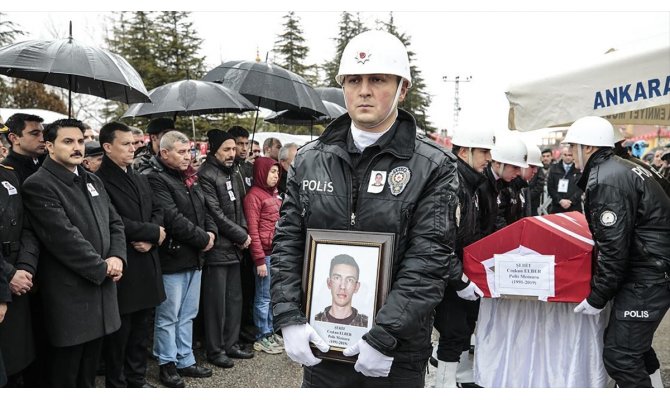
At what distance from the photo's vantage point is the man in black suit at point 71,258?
3.70 metres

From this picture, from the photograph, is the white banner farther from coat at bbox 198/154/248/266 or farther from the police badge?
coat at bbox 198/154/248/266

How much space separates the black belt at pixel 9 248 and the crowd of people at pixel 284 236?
0.02 m

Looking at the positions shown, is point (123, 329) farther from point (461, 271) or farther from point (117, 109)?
point (117, 109)

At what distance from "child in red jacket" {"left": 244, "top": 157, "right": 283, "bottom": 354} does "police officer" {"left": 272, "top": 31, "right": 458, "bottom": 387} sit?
3.53 m

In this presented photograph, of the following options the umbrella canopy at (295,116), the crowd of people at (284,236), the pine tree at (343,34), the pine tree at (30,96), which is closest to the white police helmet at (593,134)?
the crowd of people at (284,236)

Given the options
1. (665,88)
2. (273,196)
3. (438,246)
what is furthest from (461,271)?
(273,196)

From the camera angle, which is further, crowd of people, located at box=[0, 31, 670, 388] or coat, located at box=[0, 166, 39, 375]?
coat, located at box=[0, 166, 39, 375]

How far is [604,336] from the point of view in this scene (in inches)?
159

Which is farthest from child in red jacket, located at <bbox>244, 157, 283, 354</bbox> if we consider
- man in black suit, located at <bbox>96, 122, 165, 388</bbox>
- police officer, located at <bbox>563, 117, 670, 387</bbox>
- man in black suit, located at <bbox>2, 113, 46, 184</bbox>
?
police officer, located at <bbox>563, 117, 670, 387</bbox>

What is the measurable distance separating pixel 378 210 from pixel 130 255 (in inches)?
119

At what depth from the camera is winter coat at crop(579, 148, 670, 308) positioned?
12.3ft

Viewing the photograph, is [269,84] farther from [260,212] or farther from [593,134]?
[593,134]

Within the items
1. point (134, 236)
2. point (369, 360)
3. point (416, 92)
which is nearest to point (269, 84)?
point (134, 236)

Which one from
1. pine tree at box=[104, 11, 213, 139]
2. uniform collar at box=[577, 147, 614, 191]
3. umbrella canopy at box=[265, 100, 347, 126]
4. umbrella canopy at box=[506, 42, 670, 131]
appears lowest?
uniform collar at box=[577, 147, 614, 191]
